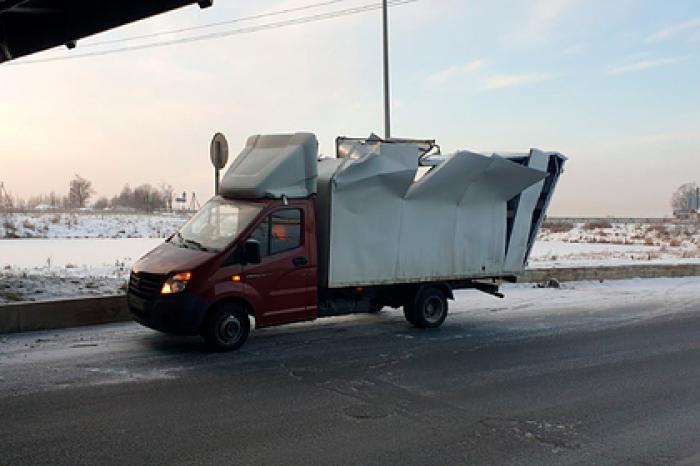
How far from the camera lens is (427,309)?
35.4ft

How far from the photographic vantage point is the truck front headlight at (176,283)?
27.4 feet

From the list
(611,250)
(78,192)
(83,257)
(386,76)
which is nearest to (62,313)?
(83,257)

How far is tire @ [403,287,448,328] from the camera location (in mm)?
10664

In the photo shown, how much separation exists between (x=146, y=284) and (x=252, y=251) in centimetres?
155

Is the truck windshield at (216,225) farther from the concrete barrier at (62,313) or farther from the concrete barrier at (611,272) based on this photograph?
the concrete barrier at (611,272)

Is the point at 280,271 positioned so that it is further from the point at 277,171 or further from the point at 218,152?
the point at 218,152

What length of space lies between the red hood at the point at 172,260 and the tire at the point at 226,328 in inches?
27.9

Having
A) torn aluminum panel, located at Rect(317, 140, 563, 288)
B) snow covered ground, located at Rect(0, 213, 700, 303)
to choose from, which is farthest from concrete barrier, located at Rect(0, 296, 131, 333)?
torn aluminum panel, located at Rect(317, 140, 563, 288)

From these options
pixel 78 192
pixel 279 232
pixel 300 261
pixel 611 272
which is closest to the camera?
pixel 279 232

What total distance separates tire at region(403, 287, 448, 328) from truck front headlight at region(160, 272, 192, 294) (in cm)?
400

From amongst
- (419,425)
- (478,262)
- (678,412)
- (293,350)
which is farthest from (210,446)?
(478,262)

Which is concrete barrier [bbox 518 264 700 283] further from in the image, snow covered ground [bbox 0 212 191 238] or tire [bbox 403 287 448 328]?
snow covered ground [bbox 0 212 191 238]

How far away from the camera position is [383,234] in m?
10.1

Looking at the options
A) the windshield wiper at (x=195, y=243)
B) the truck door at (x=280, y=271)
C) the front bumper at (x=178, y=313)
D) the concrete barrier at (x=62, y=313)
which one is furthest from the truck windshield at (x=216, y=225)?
the concrete barrier at (x=62, y=313)
